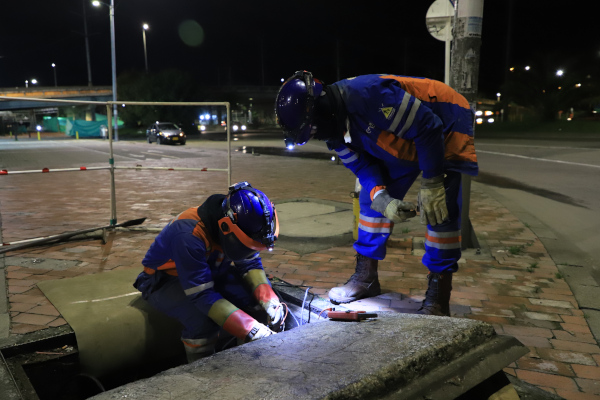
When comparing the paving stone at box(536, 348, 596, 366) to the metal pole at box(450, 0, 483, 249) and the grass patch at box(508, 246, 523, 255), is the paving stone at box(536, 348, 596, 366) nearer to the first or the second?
the grass patch at box(508, 246, 523, 255)

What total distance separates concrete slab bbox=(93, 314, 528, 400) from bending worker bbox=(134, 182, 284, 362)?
53 cm

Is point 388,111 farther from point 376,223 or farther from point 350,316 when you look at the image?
point 350,316

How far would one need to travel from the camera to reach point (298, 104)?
2.76m

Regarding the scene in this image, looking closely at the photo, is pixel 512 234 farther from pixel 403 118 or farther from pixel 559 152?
pixel 559 152

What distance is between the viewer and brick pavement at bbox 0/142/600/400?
2885 mm

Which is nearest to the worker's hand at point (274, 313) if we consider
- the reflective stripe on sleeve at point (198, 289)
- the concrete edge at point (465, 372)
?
the reflective stripe on sleeve at point (198, 289)

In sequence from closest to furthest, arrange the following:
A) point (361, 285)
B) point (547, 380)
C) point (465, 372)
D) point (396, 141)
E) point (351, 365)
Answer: point (351, 365)
point (465, 372)
point (547, 380)
point (396, 141)
point (361, 285)

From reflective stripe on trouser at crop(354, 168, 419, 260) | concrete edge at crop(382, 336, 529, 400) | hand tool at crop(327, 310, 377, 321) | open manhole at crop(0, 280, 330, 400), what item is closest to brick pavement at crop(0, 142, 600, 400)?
reflective stripe on trouser at crop(354, 168, 419, 260)

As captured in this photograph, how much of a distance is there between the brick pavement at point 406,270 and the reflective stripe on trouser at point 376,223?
0.41 meters

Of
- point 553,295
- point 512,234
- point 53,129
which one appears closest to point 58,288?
point 553,295

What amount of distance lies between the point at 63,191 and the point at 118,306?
737 cm

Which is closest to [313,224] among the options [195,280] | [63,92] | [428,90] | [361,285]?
[361,285]

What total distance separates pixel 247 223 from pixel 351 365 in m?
1.00

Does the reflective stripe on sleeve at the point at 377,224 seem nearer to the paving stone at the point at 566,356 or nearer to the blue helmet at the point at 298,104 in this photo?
the blue helmet at the point at 298,104
